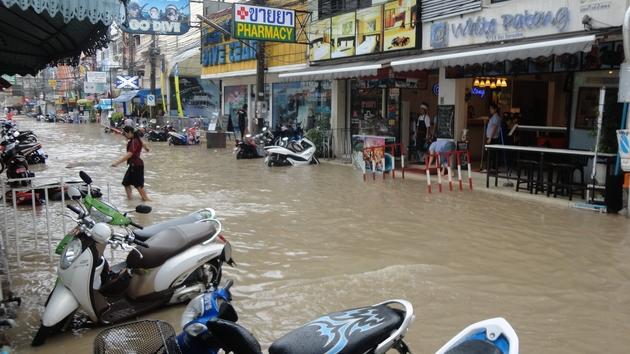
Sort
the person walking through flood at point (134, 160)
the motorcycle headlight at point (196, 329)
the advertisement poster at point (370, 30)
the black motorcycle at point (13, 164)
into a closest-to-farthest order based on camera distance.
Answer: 1. the motorcycle headlight at point (196, 329)
2. the person walking through flood at point (134, 160)
3. the black motorcycle at point (13, 164)
4. the advertisement poster at point (370, 30)

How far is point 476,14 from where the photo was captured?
13.0m

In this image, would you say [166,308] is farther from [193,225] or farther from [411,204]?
[411,204]

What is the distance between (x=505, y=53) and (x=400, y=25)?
17.2ft

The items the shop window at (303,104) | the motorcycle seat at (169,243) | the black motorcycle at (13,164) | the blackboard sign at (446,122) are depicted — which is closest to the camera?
the motorcycle seat at (169,243)

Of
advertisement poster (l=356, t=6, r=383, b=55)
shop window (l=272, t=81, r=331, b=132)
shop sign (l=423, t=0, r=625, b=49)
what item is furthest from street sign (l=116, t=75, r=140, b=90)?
shop sign (l=423, t=0, r=625, b=49)

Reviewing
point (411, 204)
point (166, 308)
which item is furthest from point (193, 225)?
point (411, 204)

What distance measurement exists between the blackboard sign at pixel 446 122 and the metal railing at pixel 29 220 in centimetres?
929

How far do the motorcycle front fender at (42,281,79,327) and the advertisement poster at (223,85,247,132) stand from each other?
2354cm

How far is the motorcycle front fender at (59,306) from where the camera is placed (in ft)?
14.1

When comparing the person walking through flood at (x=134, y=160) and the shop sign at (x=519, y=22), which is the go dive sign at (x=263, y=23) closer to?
the shop sign at (x=519, y=22)

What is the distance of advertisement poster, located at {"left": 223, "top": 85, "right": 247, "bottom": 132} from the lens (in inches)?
1092

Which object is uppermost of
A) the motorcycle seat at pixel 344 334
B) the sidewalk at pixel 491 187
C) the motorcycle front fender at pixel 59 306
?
the motorcycle seat at pixel 344 334

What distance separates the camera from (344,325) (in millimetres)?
2781

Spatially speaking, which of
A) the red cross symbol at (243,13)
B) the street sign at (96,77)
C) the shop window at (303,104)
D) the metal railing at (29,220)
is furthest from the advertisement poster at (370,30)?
the street sign at (96,77)
